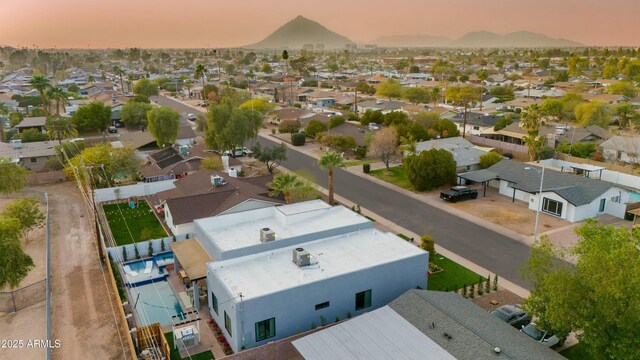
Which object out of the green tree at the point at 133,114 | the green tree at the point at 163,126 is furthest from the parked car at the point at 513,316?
the green tree at the point at 133,114

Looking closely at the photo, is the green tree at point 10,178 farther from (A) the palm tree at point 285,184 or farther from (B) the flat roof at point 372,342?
(B) the flat roof at point 372,342

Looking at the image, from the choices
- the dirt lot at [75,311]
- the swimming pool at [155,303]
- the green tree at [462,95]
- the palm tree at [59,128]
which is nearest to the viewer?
the dirt lot at [75,311]

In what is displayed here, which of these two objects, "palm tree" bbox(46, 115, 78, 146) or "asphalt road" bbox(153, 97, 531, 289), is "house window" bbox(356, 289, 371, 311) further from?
"palm tree" bbox(46, 115, 78, 146)

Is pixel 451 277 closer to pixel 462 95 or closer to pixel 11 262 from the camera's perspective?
pixel 11 262

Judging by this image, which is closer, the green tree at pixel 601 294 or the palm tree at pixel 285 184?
the green tree at pixel 601 294

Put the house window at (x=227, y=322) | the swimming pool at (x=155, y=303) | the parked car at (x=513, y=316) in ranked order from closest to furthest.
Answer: the house window at (x=227, y=322), the parked car at (x=513, y=316), the swimming pool at (x=155, y=303)

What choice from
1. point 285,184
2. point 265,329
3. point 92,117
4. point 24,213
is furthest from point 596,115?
point 92,117

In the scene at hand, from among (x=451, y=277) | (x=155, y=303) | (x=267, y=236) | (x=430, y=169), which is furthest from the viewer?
(x=430, y=169)
